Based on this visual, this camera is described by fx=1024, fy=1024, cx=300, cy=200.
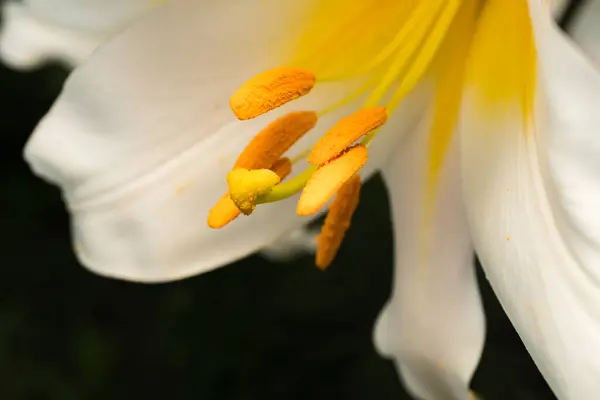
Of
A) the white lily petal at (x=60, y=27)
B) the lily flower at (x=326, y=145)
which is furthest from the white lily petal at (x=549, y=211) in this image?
the white lily petal at (x=60, y=27)

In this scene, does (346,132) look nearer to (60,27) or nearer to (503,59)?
(503,59)

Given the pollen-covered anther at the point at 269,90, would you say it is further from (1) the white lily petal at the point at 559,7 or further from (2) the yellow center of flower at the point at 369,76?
(1) the white lily petal at the point at 559,7

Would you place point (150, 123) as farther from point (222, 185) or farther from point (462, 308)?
point (462, 308)

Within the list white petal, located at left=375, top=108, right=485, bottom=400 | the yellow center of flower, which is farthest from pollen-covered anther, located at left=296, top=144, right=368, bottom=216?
white petal, located at left=375, top=108, right=485, bottom=400

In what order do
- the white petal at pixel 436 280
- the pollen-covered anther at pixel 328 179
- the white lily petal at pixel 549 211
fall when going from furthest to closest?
the white petal at pixel 436 280 → the pollen-covered anther at pixel 328 179 → the white lily petal at pixel 549 211

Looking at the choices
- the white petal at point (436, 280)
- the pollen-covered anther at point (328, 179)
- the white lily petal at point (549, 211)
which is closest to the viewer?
the white lily petal at point (549, 211)

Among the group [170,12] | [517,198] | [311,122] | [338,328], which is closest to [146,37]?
[170,12]
